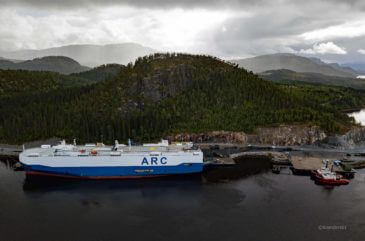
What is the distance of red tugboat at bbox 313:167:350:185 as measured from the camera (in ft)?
245

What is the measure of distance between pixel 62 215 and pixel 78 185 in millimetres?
16960

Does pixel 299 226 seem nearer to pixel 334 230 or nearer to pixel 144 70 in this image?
pixel 334 230

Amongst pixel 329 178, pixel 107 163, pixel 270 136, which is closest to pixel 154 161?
pixel 107 163

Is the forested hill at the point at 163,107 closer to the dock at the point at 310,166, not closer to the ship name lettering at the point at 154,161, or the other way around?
the dock at the point at 310,166

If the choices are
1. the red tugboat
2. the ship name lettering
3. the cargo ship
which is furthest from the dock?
the ship name lettering

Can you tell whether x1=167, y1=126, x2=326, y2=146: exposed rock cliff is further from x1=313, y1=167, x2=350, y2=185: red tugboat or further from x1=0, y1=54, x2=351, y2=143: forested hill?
x1=313, y1=167, x2=350, y2=185: red tugboat

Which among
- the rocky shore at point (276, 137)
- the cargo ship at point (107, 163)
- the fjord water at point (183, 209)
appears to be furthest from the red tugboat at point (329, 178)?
the rocky shore at point (276, 137)

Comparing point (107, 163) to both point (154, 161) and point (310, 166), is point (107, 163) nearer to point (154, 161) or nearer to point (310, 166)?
point (154, 161)

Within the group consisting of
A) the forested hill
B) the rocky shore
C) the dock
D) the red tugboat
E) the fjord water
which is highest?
the forested hill

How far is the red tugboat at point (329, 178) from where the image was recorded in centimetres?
7462

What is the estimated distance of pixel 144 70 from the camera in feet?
466

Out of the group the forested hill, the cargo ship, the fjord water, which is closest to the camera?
the fjord water

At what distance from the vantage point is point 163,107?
422 ft

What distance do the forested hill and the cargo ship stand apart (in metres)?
32.2
